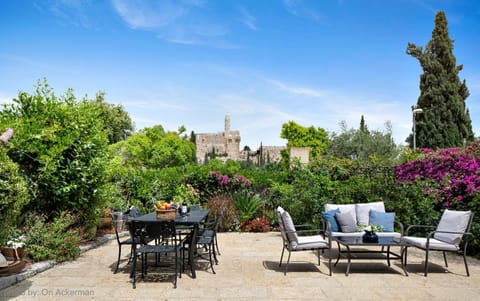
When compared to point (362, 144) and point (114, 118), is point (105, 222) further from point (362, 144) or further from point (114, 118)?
point (114, 118)

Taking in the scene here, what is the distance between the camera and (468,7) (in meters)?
9.23

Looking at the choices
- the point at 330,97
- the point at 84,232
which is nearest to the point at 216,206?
the point at 84,232

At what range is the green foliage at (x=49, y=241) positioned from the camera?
5371 millimetres

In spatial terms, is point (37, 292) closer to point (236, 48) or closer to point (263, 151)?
point (236, 48)

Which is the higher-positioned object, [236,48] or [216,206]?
[236,48]

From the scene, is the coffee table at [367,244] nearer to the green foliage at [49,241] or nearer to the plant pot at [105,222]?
the green foliage at [49,241]

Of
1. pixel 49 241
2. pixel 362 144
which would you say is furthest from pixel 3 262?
pixel 362 144

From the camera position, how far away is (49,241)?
18.1 ft

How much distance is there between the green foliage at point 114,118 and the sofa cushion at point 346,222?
2211 cm

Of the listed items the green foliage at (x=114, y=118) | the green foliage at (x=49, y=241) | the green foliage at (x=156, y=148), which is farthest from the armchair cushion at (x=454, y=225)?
the green foliage at (x=156, y=148)

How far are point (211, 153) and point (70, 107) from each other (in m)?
39.1

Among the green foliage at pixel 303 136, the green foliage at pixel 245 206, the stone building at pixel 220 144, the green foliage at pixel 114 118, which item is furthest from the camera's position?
Answer: the stone building at pixel 220 144

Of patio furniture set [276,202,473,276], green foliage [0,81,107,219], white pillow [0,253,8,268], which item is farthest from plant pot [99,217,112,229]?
patio furniture set [276,202,473,276]

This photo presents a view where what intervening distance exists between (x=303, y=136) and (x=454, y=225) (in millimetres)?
36244
